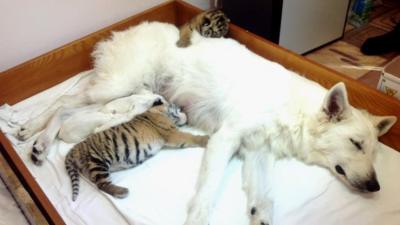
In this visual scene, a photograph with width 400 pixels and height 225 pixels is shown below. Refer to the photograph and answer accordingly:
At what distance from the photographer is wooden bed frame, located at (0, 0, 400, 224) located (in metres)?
1.62

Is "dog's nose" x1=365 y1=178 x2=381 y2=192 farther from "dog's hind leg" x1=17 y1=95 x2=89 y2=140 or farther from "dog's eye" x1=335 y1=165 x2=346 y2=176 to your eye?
"dog's hind leg" x1=17 y1=95 x2=89 y2=140

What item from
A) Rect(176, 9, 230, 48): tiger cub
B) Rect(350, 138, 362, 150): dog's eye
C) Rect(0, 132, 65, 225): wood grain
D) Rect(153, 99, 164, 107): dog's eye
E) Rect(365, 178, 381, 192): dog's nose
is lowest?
Rect(365, 178, 381, 192): dog's nose

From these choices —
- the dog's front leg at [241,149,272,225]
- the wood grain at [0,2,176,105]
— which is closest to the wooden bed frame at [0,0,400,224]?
the wood grain at [0,2,176,105]

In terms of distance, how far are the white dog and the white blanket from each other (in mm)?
54

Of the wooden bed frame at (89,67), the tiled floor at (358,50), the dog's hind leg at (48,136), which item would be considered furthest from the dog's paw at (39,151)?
the tiled floor at (358,50)

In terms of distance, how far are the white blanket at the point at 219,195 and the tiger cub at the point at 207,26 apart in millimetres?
661

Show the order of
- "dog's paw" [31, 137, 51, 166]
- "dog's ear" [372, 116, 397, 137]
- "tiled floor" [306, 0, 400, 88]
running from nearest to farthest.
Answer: "dog's ear" [372, 116, 397, 137] < "dog's paw" [31, 137, 51, 166] < "tiled floor" [306, 0, 400, 88]

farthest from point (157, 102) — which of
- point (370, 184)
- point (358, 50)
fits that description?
point (358, 50)

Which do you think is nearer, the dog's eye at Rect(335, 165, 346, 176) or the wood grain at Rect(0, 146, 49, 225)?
the wood grain at Rect(0, 146, 49, 225)

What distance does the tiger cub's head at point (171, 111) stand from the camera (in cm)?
178

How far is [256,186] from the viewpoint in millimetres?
1561

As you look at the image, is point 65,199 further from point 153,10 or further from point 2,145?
point 153,10

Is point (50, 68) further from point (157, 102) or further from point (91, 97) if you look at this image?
point (157, 102)

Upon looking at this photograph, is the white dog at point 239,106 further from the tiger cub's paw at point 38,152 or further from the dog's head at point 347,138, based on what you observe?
the tiger cub's paw at point 38,152
